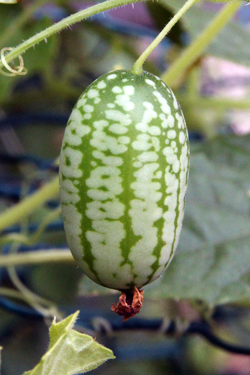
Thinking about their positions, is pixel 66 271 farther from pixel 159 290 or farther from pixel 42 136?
pixel 159 290

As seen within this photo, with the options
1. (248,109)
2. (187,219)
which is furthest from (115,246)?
(248,109)

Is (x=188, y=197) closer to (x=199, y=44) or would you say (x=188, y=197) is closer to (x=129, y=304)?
(x=199, y=44)

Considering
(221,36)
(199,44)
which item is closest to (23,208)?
(199,44)

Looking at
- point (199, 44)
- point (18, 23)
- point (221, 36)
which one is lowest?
point (199, 44)

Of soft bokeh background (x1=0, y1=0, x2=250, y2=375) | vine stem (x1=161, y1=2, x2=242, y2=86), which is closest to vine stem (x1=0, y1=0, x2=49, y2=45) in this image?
soft bokeh background (x1=0, y1=0, x2=250, y2=375)

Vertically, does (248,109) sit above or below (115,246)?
above
